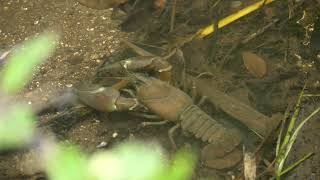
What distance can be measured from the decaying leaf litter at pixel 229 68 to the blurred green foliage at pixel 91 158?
0.09 meters

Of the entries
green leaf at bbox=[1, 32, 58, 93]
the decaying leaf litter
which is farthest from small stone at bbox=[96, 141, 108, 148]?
green leaf at bbox=[1, 32, 58, 93]

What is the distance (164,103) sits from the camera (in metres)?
3.21

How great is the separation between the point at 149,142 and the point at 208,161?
43 cm

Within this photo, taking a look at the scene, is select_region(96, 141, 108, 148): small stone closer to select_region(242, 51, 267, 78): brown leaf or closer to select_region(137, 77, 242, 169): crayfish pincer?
select_region(137, 77, 242, 169): crayfish pincer

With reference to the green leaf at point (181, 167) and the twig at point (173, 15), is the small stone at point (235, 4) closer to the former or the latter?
the twig at point (173, 15)

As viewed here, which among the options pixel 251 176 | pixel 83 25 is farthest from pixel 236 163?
pixel 83 25

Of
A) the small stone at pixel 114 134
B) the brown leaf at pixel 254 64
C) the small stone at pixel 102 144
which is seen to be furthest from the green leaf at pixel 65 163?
the brown leaf at pixel 254 64

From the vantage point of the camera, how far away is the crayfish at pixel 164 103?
2.86m

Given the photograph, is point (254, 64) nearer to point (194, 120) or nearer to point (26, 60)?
point (194, 120)

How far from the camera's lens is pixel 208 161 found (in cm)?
284

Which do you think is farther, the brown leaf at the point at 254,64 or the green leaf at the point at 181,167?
the brown leaf at the point at 254,64

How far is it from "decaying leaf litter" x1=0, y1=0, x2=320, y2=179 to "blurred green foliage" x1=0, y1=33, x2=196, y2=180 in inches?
3.4

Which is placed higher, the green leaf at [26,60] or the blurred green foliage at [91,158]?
the green leaf at [26,60]

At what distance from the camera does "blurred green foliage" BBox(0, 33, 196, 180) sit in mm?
2732
